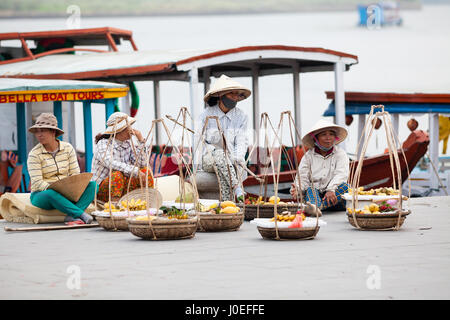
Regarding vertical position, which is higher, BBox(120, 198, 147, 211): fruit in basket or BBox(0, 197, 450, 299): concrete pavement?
BBox(120, 198, 147, 211): fruit in basket

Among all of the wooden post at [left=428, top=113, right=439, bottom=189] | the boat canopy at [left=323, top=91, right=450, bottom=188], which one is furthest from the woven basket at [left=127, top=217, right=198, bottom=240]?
the wooden post at [left=428, top=113, right=439, bottom=189]

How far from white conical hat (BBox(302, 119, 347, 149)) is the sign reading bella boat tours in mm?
2393

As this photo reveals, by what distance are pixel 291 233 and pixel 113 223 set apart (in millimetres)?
1646

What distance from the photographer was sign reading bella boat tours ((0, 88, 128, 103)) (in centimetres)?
→ 892

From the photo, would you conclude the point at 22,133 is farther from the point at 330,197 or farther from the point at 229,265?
the point at 229,265

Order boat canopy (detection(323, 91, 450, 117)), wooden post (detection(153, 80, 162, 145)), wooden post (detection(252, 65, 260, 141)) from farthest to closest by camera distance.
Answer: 1. wooden post (detection(153, 80, 162, 145))
2. boat canopy (detection(323, 91, 450, 117))
3. wooden post (detection(252, 65, 260, 141))

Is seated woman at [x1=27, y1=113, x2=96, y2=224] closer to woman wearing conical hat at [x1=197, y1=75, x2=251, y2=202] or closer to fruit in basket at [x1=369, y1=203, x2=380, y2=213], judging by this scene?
woman wearing conical hat at [x1=197, y1=75, x2=251, y2=202]

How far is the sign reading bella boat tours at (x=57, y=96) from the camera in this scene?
8920mm

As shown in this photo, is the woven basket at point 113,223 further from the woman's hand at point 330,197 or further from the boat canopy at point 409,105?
the boat canopy at point 409,105

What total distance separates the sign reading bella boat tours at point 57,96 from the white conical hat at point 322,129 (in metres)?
2.39

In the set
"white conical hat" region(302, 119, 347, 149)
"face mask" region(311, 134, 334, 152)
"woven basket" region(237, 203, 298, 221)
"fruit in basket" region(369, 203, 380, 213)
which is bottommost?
"woven basket" region(237, 203, 298, 221)

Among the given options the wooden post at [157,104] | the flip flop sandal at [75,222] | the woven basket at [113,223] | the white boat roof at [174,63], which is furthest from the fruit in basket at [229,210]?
the wooden post at [157,104]
